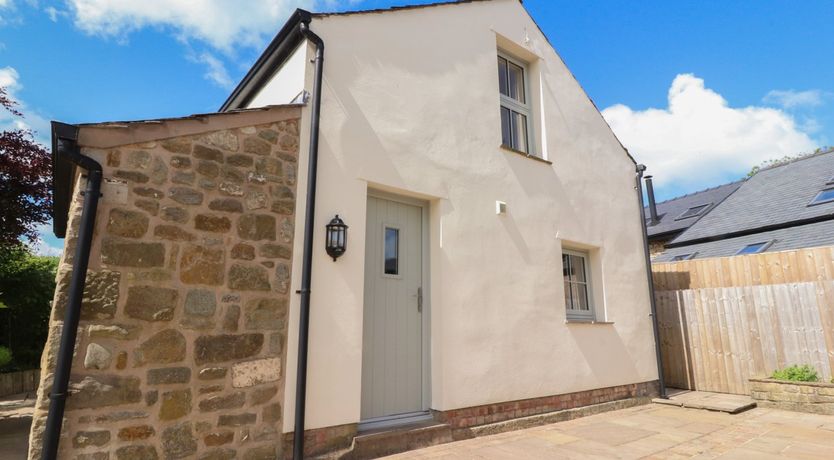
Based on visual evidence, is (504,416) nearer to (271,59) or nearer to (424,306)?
(424,306)

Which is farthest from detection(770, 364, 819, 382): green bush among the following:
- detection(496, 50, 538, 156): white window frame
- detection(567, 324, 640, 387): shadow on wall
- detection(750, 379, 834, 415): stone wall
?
detection(496, 50, 538, 156): white window frame

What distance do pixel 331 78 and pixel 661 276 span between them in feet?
25.3

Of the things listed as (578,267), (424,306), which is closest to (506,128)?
(578,267)

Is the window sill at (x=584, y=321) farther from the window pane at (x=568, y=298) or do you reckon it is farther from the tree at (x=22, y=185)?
the tree at (x=22, y=185)

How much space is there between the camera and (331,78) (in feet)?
13.8

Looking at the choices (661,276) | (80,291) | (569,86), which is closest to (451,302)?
(80,291)

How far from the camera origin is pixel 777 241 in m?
10.2

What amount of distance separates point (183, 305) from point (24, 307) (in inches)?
374

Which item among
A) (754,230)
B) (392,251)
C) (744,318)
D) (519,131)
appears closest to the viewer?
(392,251)

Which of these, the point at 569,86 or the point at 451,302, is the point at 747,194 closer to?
the point at 569,86

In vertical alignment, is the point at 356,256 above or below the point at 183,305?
above

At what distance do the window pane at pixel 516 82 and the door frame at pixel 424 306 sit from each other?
284 centimetres

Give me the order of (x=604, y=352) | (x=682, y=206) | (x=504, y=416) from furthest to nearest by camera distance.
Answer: (x=682, y=206) → (x=604, y=352) → (x=504, y=416)

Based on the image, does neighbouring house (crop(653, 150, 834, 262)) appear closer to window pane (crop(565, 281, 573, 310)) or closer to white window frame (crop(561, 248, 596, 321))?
white window frame (crop(561, 248, 596, 321))
